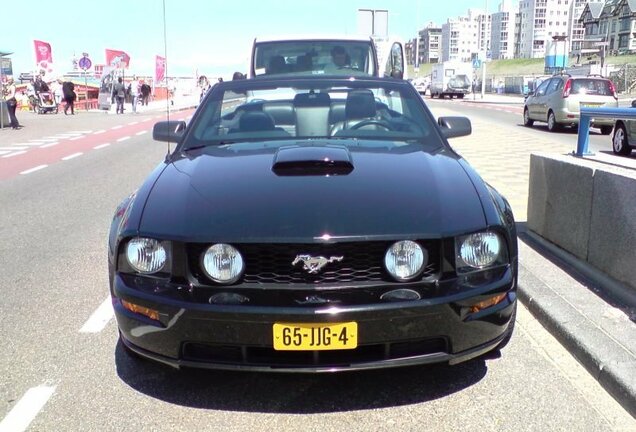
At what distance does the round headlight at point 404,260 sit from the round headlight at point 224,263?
2.13 ft

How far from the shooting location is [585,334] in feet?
12.2

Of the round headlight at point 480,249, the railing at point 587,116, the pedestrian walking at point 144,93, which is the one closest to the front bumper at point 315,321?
the round headlight at point 480,249

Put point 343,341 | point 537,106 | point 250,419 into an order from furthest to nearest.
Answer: point 537,106 < point 250,419 < point 343,341

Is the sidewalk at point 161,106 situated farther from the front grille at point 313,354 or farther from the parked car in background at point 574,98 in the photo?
the front grille at point 313,354

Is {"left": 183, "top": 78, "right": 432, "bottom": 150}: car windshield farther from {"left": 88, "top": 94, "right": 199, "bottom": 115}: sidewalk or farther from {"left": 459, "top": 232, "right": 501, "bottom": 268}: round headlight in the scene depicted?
{"left": 88, "top": 94, "right": 199, "bottom": 115}: sidewalk

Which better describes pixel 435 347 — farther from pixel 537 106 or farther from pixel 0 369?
pixel 537 106

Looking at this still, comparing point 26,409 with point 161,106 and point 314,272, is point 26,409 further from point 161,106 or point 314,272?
point 161,106

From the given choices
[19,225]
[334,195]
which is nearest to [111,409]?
[334,195]

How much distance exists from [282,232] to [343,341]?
54 cm

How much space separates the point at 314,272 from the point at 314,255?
7cm

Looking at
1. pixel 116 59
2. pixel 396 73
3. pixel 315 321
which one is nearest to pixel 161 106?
pixel 116 59

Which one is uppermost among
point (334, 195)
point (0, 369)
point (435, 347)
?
point (334, 195)

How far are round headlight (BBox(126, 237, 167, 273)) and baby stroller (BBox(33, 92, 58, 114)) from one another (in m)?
32.6

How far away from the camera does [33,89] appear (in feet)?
109
